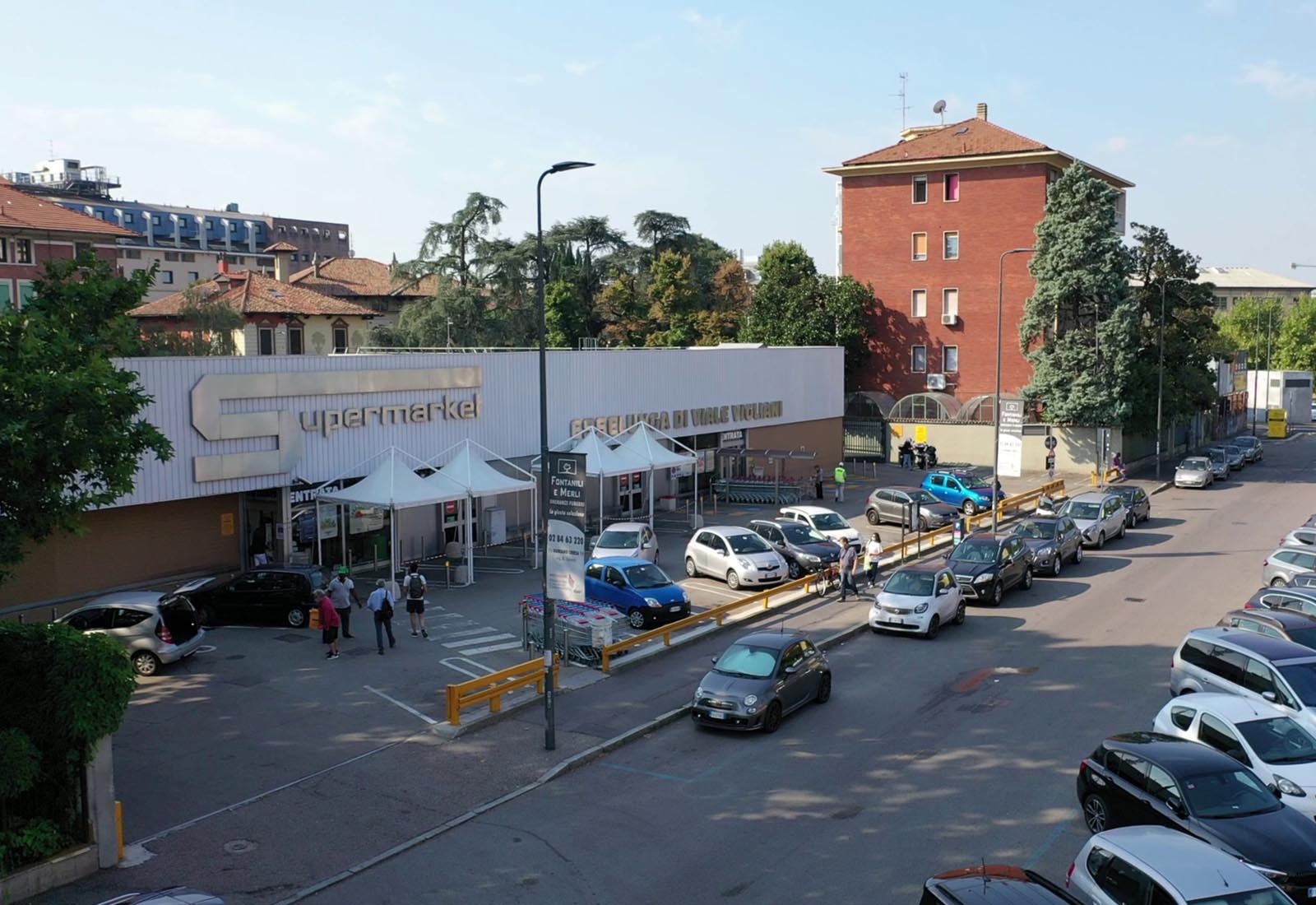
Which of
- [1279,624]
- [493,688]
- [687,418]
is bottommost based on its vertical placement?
[493,688]

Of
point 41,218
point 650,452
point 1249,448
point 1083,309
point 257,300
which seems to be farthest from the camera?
point 257,300

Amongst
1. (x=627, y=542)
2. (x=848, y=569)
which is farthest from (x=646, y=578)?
(x=848, y=569)

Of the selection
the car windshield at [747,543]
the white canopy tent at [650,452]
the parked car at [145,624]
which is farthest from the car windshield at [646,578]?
the white canopy tent at [650,452]

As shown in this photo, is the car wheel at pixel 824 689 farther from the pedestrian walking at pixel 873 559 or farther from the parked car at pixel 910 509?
the parked car at pixel 910 509

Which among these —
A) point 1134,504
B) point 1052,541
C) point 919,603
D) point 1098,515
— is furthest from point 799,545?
point 1134,504

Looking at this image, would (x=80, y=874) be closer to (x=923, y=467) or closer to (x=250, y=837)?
(x=250, y=837)

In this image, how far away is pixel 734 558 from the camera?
97.1ft

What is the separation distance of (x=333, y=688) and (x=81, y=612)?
5.62 metres

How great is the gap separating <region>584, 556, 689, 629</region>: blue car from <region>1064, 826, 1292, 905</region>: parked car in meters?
14.6

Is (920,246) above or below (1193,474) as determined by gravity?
above

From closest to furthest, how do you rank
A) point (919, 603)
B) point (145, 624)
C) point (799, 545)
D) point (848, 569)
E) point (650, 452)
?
1. point (145, 624)
2. point (919, 603)
3. point (848, 569)
4. point (799, 545)
5. point (650, 452)

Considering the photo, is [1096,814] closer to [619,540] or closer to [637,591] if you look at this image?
[637,591]

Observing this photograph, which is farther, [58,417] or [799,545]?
[799,545]

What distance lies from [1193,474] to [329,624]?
41.8 m
